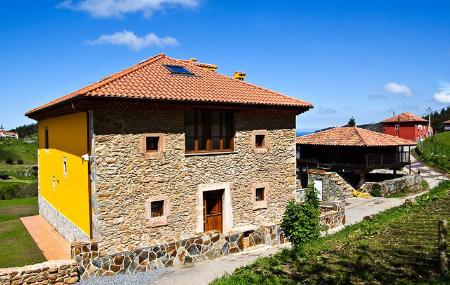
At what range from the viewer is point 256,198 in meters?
18.0

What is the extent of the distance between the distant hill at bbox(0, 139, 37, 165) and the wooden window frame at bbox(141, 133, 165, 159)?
66596mm

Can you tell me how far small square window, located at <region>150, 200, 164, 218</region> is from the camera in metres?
15.0

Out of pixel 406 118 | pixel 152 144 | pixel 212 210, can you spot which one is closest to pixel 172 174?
pixel 152 144

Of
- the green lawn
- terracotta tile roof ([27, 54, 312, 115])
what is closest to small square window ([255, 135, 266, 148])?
terracotta tile roof ([27, 54, 312, 115])

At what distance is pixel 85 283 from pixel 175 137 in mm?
6129

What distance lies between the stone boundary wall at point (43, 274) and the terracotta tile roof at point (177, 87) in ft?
17.4

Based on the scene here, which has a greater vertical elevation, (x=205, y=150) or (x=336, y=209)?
(x=205, y=150)

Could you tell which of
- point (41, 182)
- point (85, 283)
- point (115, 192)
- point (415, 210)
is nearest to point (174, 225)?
point (115, 192)

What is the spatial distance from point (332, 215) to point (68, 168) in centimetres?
1198

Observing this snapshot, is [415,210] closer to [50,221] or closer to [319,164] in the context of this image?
[319,164]

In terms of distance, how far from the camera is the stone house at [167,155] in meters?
13.9

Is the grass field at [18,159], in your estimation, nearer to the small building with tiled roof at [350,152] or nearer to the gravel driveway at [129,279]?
the small building with tiled roof at [350,152]

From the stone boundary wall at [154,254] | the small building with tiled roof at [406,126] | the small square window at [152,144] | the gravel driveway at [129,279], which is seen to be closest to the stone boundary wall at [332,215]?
the stone boundary wall at [154,254]

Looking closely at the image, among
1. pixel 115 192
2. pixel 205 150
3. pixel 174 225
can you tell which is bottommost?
pixel 174 225
